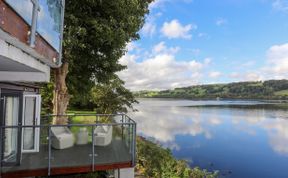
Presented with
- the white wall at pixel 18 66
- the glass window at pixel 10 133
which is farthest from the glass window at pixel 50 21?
the glass window at pixel 10 133

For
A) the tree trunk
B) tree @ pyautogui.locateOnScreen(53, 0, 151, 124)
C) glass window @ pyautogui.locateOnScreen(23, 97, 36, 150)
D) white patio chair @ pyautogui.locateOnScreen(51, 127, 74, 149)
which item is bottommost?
white patio chair @ pyautogui.locateOnScreen(51, 127, 74, 149)

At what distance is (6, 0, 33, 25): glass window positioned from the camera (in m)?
3.56

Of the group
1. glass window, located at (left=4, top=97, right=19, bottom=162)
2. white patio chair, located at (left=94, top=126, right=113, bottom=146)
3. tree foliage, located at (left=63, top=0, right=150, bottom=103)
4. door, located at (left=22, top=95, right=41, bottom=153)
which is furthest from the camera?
tree foliage, located at (left=63, top=0, right=150, bottom=103)

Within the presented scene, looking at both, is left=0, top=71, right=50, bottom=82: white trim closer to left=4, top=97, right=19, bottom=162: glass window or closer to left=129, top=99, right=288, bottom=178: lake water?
left=4, top=97, right=19, bottom=162: glass window

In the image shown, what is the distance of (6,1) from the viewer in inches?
129

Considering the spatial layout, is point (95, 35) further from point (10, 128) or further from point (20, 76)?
point (20, 76)

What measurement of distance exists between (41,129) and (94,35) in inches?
235

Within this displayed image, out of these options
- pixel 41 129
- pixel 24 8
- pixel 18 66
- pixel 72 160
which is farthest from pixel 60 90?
pixel 24 8

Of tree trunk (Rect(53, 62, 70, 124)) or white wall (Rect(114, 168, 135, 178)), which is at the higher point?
tree trunk (Rect(53, 62, 70, 124))

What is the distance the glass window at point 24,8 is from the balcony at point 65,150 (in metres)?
4.39

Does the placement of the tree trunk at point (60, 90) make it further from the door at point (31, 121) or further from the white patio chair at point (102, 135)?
the white patio chair at point (102, 135)

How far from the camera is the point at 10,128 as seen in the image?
8219mm

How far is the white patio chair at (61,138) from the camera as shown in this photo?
8868 millimetres

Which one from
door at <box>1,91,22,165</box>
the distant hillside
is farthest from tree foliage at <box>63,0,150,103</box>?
the distant hillside
